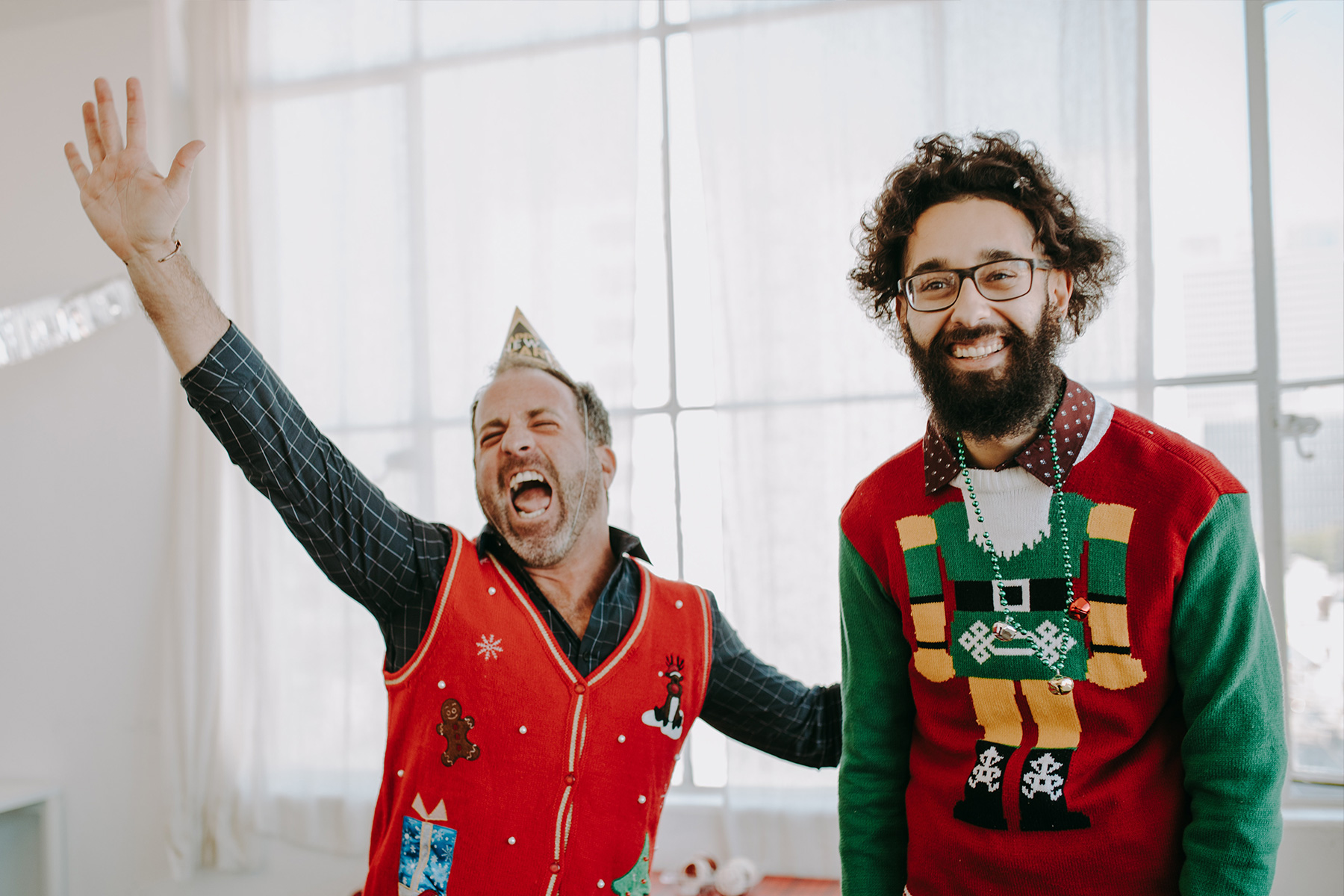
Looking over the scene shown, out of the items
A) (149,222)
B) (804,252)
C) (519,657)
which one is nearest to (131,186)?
(149,222)

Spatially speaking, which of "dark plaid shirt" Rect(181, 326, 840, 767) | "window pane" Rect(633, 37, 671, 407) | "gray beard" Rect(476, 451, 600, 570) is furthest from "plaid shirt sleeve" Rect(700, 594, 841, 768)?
"window pane" Rect(633, 37, 671, 407)

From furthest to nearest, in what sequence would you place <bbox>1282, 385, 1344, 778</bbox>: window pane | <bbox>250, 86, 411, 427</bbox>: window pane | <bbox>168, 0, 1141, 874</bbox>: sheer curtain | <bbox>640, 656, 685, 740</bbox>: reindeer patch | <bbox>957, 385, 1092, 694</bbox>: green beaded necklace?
<bbox>250, 86, 411, 427</bbox>: window pane → <bbox>168, 0, 1141, 874</bbox>: sheer curtain → <bbox>1282, 385, 1344, 778</bbox>: window pane → <bbox>640, 656, 685, 740</bbox>: reindeer patch → <bbox>957, 385, 1092, 694</bbox>: green beaded necklace

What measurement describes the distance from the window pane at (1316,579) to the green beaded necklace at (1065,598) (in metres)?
1.22

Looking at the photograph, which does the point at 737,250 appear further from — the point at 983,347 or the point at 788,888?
the point at 788,888

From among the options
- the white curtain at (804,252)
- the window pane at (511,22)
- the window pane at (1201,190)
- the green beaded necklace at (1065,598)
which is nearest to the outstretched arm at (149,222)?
the green beaded necklace at (1065,598)

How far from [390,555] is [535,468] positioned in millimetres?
296

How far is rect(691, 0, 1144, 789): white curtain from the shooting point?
2432 mm

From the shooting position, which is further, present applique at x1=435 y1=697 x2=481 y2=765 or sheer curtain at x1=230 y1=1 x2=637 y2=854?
sheer curtain at x1=230 y1=1 x2=637 y2=854

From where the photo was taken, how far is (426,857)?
5.45ft

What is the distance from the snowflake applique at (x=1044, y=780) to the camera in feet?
4.30

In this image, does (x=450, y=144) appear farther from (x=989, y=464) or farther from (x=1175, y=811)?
(x=1175, y=811)

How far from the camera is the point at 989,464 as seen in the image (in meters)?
1.44

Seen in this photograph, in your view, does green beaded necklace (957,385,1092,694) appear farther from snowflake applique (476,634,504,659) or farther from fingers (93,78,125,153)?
fingers (93,78,125,153)

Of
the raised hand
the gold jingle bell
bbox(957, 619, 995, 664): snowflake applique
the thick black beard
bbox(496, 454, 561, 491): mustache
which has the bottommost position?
the gold jingle bell
